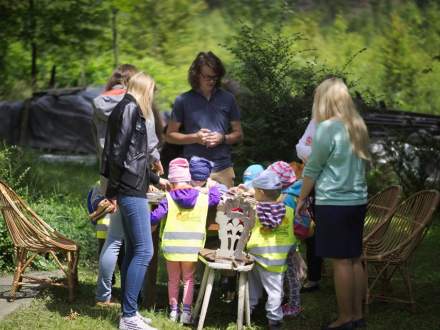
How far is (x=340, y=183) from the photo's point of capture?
4926 mm

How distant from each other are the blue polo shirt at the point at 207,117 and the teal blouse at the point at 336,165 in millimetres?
1347

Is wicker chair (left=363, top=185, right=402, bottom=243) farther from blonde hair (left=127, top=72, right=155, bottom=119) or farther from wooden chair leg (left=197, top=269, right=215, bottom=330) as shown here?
blonde hair (left=127, top=72, right=155, bottom=119)

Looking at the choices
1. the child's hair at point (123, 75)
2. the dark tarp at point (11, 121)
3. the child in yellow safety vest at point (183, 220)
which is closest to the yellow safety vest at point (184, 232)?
the child in yellow safety vest at point (183, 220)

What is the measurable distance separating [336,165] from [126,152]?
4.45 ft

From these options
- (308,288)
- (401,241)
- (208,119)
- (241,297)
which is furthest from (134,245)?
(401,241)

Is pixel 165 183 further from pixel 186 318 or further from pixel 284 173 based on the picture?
pixel 186 318

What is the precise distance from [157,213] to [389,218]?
189 cm

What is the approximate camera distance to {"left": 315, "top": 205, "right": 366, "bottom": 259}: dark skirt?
498 centimetres

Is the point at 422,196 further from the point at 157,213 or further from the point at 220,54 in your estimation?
the point at 220,54

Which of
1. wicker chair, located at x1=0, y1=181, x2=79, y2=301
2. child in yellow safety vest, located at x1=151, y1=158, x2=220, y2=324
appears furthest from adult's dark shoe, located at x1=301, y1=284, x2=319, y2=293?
wicker chair, located at x1=0, y1=181, x2=79, y2=301

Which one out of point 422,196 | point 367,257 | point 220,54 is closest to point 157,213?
point 367,257

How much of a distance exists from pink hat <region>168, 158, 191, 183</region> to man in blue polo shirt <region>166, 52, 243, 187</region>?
0.69 metres

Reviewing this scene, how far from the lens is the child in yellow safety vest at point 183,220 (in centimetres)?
536

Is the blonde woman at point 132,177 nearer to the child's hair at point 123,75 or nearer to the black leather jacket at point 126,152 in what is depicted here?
the black leather jacket at point 126,152
